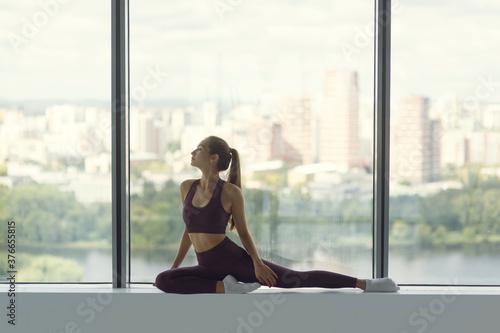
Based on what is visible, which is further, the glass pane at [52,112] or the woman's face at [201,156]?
the glass pane at [52,112]

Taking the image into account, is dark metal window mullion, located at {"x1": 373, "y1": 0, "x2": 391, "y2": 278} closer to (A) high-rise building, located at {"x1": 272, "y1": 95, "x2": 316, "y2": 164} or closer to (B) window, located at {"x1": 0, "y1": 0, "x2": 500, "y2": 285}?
(B) window, located at {"x1": 0, "y1": 0, "x2": 500, "y2": 285}

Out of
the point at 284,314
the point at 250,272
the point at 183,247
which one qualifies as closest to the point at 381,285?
the point at 284,314

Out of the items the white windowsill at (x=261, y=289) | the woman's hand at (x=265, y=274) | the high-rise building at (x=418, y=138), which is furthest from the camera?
the high-rise building at (x=418, y=138)

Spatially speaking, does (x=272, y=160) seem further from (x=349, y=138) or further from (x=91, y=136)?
(x=91, y=136)

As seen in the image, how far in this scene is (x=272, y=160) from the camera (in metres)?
3.18

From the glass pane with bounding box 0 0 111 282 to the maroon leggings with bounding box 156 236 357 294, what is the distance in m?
0.65

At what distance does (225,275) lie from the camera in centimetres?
298

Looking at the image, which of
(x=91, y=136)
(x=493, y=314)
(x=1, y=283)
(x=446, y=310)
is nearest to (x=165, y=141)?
(x=91, y=136)

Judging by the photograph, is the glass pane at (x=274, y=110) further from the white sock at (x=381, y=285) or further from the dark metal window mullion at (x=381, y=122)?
the white sock at (x=381, y=285)

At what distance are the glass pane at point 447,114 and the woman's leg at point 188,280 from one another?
1.08 metres

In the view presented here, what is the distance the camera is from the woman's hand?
2932 mm

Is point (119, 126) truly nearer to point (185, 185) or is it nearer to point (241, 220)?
point (185, 185)

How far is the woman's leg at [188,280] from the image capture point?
2.95 meters

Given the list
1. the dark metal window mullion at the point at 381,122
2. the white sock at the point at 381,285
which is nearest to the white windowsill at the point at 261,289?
the white sock at the point at 381,285
